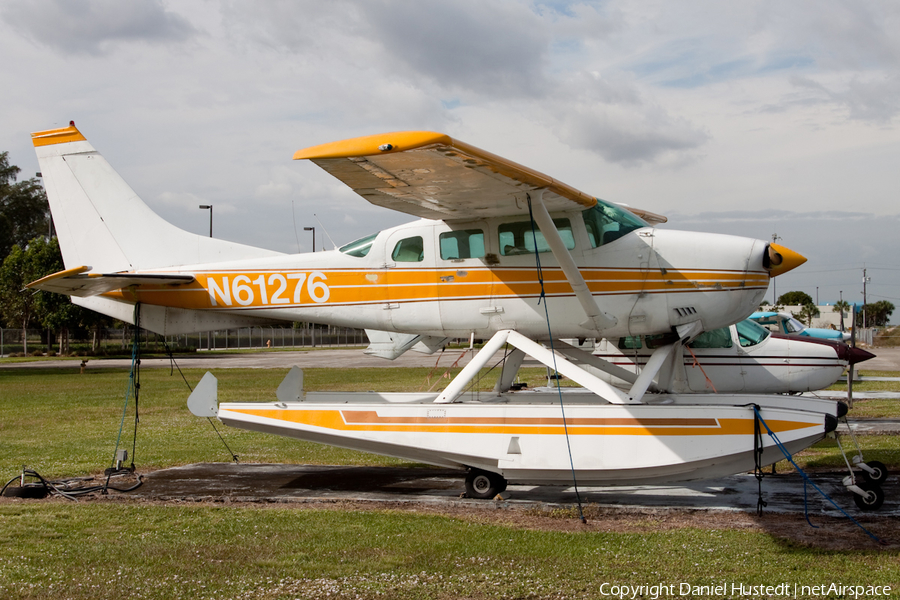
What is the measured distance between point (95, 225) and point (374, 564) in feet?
23.0

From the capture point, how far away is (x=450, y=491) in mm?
8680

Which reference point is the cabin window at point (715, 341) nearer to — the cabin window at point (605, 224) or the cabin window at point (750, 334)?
the cabin window at point (750, 334)

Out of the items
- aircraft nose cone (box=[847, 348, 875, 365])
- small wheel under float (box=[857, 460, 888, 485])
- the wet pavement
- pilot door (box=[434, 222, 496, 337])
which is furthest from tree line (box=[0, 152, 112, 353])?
small wheel under float (box=[857, 460, 888, 485])

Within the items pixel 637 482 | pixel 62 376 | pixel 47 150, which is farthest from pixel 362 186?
pixel 62 376

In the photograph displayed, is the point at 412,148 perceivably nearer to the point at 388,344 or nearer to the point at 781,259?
the point at 781,259

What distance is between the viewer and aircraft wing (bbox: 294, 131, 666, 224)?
607cm

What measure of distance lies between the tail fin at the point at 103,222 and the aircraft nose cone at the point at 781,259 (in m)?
6.35

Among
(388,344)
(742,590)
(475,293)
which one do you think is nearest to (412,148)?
(475,293)

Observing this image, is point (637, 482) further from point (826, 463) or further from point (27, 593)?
point (27, 593)

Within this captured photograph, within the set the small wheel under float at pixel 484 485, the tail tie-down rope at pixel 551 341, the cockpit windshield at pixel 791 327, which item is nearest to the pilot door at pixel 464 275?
the tail tie-down rope at pixel 551 341

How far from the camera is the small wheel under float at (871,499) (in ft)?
23.7

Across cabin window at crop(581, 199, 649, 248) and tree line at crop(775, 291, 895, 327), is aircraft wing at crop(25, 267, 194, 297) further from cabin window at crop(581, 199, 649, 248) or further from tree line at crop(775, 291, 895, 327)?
tree line at crop(775, 291, 895, 327)

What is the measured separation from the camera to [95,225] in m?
10.1

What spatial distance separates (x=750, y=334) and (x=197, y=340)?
5682cm
